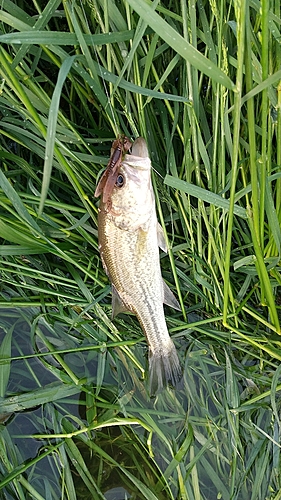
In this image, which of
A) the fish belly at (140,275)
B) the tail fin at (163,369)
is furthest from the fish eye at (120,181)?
the tail fin at (163,369)

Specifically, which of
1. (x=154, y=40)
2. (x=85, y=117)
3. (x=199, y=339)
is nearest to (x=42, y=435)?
(x=199, y=339)

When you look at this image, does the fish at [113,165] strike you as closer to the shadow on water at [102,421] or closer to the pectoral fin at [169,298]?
the pectoral fin at [169,298]

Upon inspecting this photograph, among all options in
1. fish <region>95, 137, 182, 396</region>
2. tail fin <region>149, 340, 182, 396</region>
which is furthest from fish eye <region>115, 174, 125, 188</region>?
tail fin <region>149, 340, 182, 396</region>

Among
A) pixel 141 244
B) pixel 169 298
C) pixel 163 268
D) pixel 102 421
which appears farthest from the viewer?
pixel 102 421

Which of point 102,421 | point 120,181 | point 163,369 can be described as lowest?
point 102,421

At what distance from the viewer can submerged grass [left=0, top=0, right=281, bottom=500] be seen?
116cm

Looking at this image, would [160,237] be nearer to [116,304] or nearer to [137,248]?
[137,248]

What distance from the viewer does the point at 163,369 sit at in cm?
158

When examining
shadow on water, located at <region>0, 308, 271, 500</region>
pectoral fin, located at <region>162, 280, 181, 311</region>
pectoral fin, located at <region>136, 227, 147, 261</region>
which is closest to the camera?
pectoral fin, located at <region>136, 227, 147, 261</region>

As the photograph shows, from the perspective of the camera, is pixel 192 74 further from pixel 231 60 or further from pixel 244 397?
pixel 244 397

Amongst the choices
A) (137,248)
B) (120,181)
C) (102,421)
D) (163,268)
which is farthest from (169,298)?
(102,421)

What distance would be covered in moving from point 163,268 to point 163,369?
1.19ft

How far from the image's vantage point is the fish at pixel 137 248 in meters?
1.14

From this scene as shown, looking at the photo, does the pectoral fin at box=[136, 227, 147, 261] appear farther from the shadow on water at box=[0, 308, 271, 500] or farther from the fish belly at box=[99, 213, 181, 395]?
the shadow on water at box=[0, 308, 271, 500]
